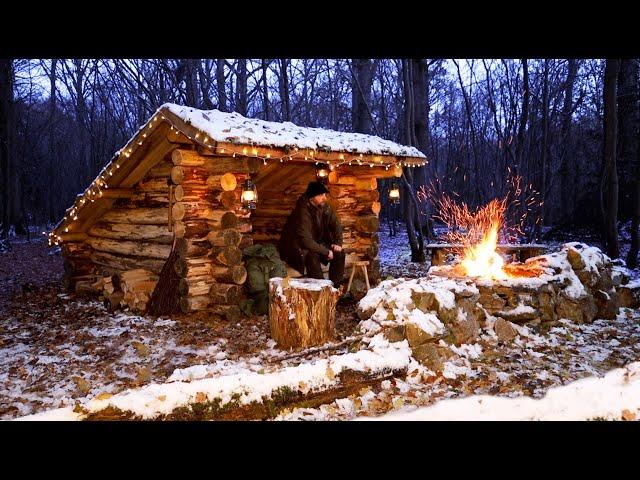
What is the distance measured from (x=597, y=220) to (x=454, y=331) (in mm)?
12069

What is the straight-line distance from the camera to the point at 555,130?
19.4 metres

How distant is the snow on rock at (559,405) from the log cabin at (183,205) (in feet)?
14.1

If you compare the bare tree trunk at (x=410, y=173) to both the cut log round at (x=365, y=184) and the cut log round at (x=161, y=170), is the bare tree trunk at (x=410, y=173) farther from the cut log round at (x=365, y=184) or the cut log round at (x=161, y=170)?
the cut log round at (x=161, y=170)

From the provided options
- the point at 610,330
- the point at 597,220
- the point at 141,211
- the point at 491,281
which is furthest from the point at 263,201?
the point at 597,220

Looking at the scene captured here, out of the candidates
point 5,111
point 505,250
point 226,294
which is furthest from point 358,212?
point 5,111

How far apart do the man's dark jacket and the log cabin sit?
0.78m

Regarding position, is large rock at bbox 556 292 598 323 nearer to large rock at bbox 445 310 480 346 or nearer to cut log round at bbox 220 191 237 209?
large rock at bbox 445 310 480 346

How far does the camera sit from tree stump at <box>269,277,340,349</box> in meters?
5.67

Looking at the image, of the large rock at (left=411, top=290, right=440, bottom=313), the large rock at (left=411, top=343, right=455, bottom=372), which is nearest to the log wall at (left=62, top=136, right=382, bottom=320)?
the large rock at (left=411, top=290, right=440, bottom=313)

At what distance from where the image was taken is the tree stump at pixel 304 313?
18.6 feet

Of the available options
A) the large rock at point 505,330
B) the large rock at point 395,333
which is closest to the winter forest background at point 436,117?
the large rock at point 505,330

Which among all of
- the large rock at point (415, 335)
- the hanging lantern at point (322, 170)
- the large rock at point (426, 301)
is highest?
the hanging lantern at point (322, 170)

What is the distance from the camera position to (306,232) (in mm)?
7906

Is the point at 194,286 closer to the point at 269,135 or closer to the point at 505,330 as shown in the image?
the point at 269,135
